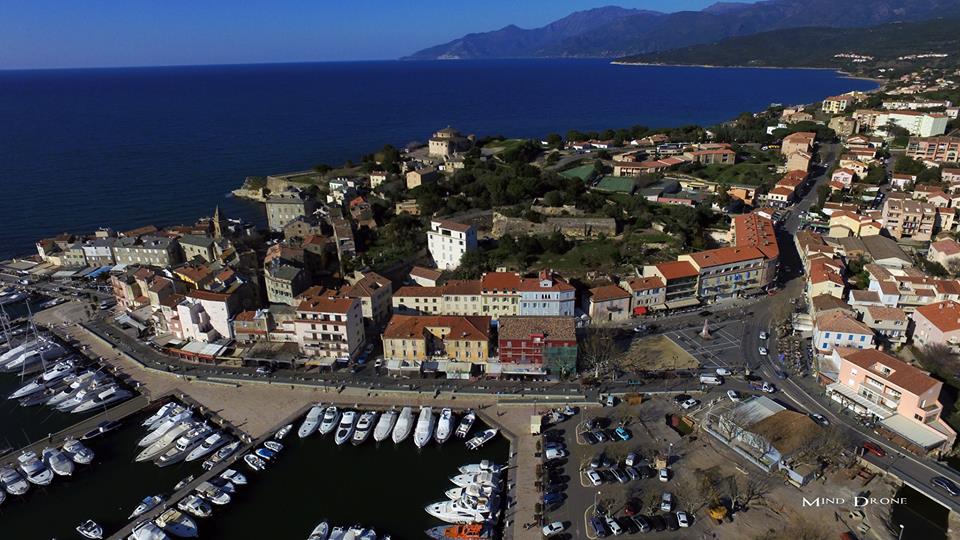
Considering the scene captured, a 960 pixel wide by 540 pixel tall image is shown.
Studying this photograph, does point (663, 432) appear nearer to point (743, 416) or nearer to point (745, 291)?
point (743, 416)

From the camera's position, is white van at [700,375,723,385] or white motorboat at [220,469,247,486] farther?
white van at [700,375,723,385]

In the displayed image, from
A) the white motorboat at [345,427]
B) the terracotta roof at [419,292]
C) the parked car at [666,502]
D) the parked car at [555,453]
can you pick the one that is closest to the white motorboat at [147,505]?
the white motorboat at [345,427]

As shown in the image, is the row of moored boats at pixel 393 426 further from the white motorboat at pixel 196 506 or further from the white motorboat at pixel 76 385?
the white motorboat at pixel 76 385

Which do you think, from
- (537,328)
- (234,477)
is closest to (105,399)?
(234,477)

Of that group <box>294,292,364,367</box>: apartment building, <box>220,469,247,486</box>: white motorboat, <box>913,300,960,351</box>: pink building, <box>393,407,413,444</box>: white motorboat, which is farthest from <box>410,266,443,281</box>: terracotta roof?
<box>913,300,960,351</box>: pink building

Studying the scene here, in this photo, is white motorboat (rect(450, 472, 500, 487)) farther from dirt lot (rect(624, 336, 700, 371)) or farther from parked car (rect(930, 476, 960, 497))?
parked car (rect(930, 476, 960, 497))

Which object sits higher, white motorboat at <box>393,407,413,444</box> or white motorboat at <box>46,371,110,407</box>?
white motorboat at <box>46,371,110,407</box>

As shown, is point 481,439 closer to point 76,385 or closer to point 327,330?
point 327,330
